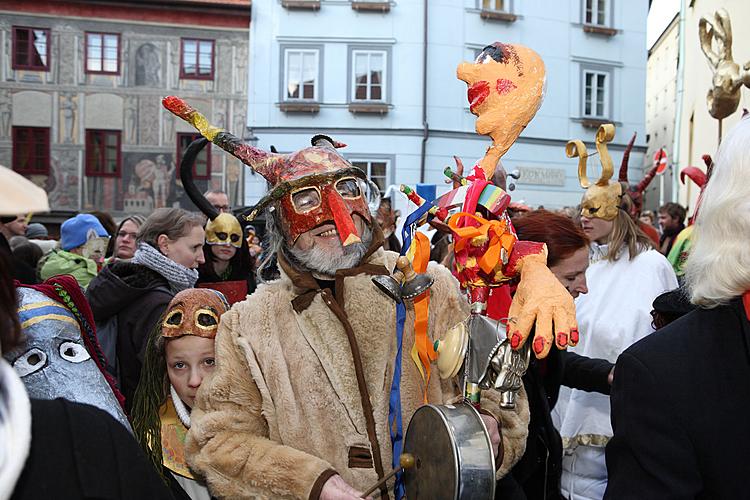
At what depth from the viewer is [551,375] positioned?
319 centimetres

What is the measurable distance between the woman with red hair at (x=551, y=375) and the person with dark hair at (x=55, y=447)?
189 centimetres

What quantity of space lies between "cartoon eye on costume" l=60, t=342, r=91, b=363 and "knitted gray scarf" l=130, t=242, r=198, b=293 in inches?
85.3

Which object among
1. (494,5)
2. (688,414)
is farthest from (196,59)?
(688,414)

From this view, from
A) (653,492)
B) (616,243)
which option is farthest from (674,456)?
(616,243)

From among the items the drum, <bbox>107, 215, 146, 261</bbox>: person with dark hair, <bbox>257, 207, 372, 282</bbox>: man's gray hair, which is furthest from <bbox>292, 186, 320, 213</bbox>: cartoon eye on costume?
<bbox>107, 215, 146, 261</bbox>: person with dark hair

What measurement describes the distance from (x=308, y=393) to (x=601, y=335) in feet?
6.42

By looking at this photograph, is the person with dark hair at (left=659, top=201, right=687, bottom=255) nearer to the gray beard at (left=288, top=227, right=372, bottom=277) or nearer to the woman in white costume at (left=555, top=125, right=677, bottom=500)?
the woman in white costume at (left=555, top=125, right=677, bottom=500)

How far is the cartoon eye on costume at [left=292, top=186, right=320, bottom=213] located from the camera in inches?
108

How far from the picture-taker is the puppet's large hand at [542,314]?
1.99 meters

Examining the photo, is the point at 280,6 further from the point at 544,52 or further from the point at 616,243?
the point at 616,243

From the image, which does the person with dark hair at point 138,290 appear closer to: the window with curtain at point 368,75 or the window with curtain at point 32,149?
the window with curtain at point 368,75

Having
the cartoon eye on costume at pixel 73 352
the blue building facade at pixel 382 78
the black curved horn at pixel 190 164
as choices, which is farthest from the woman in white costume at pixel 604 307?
the blue building facade at pixel 382 78

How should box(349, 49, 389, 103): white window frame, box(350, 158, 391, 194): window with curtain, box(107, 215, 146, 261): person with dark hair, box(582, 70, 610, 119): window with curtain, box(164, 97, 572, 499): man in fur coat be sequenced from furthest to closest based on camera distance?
1. box(582, 70, 610, 119): window with curtain
2. box(349, 49, 389, 103): white window frame
3. box(350, 158, 391, 194): window with curtain
4. box(107, 215, 146, 261): person with dark hair
5. box(164, 97, 572, 499): man in fur coat

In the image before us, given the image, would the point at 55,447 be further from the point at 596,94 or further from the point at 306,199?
the point at 596,94
